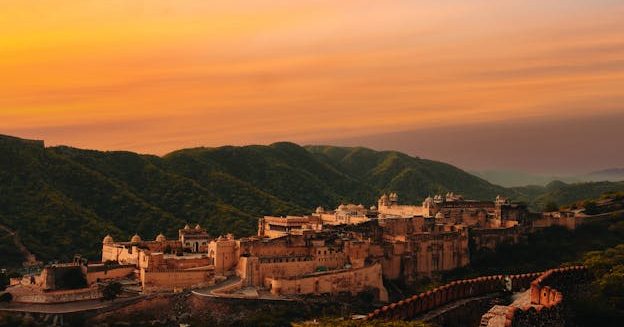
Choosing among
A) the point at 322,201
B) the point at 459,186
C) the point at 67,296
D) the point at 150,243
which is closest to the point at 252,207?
the point at 322,201

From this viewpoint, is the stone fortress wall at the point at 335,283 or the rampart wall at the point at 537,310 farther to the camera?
the stone fortress wall at the point at 335,283

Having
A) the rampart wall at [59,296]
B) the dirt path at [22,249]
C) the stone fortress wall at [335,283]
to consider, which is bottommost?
the rampart wall at [59,296]

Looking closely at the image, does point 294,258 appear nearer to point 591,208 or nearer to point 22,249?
point 22,249

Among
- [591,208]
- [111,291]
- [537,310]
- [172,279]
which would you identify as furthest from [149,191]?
[537,310]

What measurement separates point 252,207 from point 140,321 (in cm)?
3915

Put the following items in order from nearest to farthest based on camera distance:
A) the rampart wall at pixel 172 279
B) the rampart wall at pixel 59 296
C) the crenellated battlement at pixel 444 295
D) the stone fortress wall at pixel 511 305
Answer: the stone fortress wall at pixel 511 305, the crenellated battlement at pixel 444 295, the rampart wall at pixel 59 296, the rampart wall at pixel 172 279

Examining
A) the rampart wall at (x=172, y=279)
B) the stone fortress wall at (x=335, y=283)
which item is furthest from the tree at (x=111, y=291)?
the stone fortress wall at (x=335, y=283)

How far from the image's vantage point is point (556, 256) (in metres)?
60.8

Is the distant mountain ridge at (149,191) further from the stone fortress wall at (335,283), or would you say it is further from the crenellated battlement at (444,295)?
the crenellated battlement at (444,295)

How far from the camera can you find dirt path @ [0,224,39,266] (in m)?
62.9

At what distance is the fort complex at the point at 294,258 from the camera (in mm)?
50094

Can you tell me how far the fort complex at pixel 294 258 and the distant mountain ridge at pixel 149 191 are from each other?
1101cm

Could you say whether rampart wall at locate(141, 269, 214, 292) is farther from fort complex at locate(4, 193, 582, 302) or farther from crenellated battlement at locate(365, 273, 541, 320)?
crenellated battlement at locate(365, 273, 541, 320)

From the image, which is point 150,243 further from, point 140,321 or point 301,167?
point 301,167
